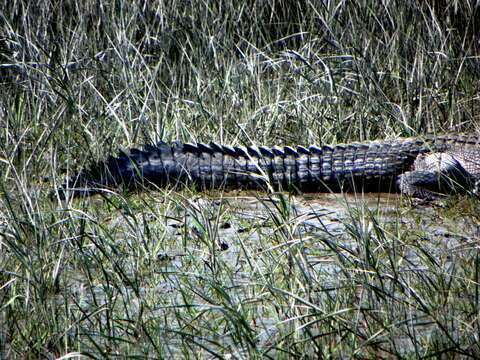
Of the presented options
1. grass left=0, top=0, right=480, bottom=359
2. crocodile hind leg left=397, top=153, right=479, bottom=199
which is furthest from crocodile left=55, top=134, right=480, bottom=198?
grass left=0, top=0, right=480, bottom=359

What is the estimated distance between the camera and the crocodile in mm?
5605

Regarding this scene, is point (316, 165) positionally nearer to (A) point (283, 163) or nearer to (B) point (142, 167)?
(A) point (283, 163)

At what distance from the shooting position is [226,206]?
525 cm

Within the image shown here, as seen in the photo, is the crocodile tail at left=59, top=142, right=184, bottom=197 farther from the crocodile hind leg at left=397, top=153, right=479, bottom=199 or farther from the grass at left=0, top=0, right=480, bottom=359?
the crocodile hind leg at left=397, top=153, right=479, bottom=199

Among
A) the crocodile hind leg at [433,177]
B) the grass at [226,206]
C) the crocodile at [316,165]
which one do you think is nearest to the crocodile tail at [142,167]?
the crocodile at [316,165]

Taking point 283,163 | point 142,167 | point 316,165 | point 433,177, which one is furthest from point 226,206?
point 433,177

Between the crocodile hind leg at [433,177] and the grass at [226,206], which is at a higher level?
the grass at [226,206]

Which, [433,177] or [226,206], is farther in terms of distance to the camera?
[433,177]

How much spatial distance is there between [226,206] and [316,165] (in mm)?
863

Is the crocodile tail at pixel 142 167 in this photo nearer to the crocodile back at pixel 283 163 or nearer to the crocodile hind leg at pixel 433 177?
the crocodile back at pixel 283 163

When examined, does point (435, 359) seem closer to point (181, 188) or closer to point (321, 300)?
point (321, 300)

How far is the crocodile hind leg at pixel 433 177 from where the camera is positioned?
575 cm

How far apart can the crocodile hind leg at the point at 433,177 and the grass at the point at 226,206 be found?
25 centimetres

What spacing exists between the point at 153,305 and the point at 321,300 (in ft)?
2.05
